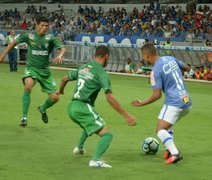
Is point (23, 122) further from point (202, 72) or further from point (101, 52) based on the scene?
point (202, 72)

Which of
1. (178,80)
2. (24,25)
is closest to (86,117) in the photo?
(178,80)

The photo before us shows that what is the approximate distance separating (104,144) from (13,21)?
148 feet

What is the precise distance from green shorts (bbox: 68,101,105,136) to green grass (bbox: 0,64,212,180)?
0.60m

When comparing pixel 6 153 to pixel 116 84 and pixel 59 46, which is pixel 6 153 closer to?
pixel 59 46

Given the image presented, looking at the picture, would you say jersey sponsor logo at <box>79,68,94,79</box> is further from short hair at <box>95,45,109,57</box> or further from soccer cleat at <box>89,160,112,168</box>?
soccer cleat at <box>89,160,112,168</box>

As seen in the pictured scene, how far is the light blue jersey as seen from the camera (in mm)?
10055

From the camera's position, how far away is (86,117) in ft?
31.7

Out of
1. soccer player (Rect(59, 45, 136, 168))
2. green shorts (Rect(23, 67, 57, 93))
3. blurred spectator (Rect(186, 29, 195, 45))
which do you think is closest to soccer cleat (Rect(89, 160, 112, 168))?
soccer player (Rect(59, 45, 136, 168))

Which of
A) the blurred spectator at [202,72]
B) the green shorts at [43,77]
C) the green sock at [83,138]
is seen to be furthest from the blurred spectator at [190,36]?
the green sock at [83,138]

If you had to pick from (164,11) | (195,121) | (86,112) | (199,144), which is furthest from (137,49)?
(86,112)

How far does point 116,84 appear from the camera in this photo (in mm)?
27172

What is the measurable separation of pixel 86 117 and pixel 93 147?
190 centimetres

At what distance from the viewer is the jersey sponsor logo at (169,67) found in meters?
10.1

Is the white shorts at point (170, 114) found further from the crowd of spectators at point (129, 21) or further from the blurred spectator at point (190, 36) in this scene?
the crowd of spectators at point (129, 21)
